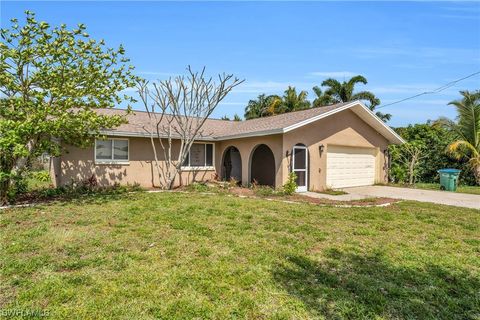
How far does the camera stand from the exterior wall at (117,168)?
11.7 metres

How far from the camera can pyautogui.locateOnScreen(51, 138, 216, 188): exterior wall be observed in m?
11.7

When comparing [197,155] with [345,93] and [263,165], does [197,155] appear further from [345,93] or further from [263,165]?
[345,93]

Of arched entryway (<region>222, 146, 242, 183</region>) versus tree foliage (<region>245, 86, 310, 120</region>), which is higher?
tree foliage (<region>245, 86, 310, 120</region>)

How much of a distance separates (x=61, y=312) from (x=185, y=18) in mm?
10348

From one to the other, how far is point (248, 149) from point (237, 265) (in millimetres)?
9670

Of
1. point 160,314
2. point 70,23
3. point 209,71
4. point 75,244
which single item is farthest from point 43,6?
point 160,314

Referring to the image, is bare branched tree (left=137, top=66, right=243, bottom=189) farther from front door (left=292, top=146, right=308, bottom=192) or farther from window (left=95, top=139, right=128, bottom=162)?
front door (left=292, top=146, right=308, bottom=192)

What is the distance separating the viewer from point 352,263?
452 cm

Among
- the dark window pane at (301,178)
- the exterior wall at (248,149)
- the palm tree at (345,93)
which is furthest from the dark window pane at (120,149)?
the palm tree at (345,93)

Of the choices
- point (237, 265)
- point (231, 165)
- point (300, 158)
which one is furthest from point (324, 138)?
point (237, 265)

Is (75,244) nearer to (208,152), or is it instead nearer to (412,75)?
(208,152)

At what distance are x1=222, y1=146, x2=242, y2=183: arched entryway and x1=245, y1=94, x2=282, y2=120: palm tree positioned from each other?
16.0 metres

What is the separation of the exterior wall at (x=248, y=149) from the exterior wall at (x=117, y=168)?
1.64m

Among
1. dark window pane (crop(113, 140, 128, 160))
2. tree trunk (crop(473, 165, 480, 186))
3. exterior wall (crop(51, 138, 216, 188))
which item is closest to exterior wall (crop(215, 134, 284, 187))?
exterior wall (crop(51, 138, 216, 188))
